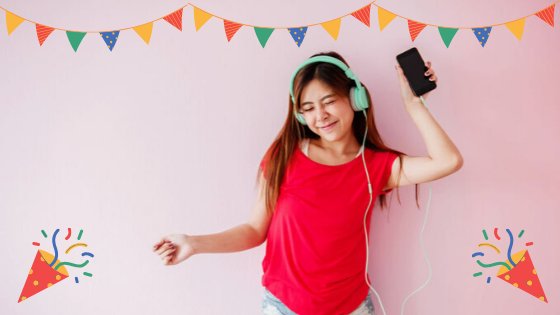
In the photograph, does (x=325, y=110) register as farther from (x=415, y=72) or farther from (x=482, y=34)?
(x=482, y=34)

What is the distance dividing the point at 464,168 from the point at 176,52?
0.91m

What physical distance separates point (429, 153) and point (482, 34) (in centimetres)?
45

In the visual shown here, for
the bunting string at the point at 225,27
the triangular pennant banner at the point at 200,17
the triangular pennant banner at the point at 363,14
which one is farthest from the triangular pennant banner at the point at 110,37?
the triangular pennant banner at the point at 363,14

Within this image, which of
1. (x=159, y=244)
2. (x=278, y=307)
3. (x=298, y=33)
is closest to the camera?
(x=159, y=244)

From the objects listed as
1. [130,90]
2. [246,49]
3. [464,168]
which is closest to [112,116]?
[130,90]

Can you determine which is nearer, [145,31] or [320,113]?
[320,113]

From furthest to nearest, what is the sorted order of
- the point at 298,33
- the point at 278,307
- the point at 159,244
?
the point at 298,33, the point at 278,307, the point at 159,244

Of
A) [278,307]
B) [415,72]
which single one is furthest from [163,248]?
[415,72]

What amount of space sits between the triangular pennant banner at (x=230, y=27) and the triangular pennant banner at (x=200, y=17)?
0.17 ft

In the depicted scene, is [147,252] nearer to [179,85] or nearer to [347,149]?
[179,85]

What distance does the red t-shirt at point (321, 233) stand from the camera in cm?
113

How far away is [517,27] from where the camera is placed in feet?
4.25

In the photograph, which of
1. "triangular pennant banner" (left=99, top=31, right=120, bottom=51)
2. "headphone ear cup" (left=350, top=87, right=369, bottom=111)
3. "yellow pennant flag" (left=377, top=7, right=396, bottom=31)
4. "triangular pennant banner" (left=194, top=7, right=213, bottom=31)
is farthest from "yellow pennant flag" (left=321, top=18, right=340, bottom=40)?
"triangular pennant banner" (left=99, top=31, right=120, bottom=51)

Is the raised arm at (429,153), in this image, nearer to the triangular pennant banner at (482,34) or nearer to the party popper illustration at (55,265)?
the triangular pennant banner at (482,34)
